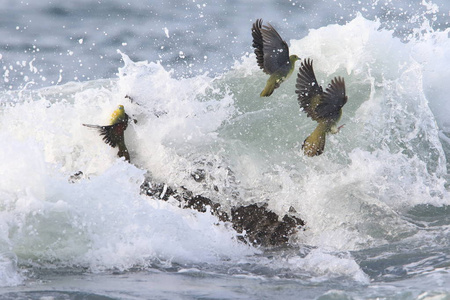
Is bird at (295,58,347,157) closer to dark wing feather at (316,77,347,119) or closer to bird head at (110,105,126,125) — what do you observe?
dark wing feather at (316,77,347,119)

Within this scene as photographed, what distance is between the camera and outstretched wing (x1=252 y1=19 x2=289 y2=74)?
5.53 m

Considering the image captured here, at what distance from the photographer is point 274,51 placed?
5.62m

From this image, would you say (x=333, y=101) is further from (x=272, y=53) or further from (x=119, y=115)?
(x=119, y=115)

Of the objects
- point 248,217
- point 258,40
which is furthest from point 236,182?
point 258,40

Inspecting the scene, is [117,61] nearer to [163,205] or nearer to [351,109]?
[351,109]

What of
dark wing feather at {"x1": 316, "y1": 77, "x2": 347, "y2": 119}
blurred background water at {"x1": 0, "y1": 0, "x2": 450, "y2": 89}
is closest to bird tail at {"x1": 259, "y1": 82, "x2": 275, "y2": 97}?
dark wing feather at {"x1": 316, "y1": 77, "x2": 347, "y2": 119}

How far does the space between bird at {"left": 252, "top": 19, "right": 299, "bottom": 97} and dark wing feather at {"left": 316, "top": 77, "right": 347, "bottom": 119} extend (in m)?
0.49

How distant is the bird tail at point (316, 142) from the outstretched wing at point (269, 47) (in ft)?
1.89

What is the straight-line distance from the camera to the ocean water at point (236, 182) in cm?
436

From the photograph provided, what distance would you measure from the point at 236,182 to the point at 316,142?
0.71 meters

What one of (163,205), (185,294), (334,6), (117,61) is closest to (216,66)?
(117,61)

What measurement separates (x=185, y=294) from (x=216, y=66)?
7171 mm

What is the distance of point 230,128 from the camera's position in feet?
21.6

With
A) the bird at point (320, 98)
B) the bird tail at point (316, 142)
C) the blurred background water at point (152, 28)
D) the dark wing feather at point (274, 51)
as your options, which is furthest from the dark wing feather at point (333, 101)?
the blurred background water at point (152, 28)
